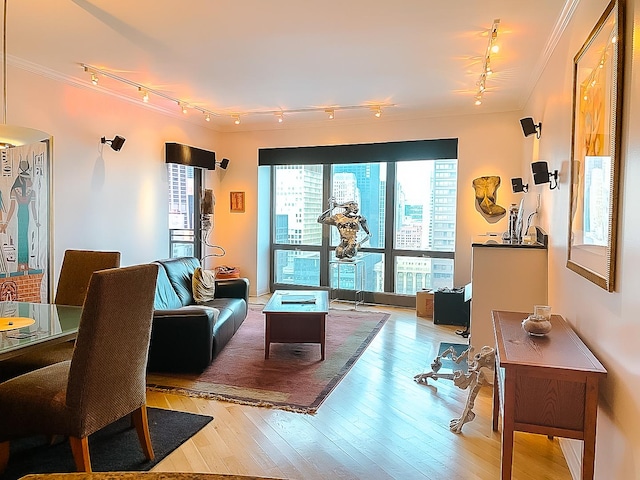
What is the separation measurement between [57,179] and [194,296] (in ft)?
5.72

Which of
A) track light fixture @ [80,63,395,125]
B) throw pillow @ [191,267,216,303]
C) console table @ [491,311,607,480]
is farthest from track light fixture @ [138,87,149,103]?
console table @ [491,311,607,480]

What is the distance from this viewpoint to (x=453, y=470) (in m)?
2.39

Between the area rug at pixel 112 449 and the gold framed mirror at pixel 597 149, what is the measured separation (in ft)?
7.81

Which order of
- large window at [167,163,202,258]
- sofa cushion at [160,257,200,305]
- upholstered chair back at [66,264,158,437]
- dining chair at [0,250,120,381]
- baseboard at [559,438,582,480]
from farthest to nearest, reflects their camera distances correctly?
large window at [167,163,202,258] < sofa cushion at [160,257,200,305] < dining chair at [0,250,120,381] < baseboard at [559,438,582,480] < upholstered chair back at [66,264,158,437]

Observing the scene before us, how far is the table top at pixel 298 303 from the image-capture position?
407 centimetres

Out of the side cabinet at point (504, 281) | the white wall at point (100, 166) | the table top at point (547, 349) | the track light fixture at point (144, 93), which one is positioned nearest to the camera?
the table top at point (547, 349)

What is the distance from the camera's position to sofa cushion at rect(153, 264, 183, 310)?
4156mm

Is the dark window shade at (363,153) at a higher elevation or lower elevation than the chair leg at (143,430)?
higher

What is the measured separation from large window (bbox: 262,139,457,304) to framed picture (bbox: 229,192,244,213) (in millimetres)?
567

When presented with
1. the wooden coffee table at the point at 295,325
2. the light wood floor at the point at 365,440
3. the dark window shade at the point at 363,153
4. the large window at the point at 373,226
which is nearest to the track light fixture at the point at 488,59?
the dark window shade at the point at 363,153

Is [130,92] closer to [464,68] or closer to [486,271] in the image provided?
[464,68]

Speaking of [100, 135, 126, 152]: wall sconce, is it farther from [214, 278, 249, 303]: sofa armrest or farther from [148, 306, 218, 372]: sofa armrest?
[148, 306, 218, 372]: sofa armrest

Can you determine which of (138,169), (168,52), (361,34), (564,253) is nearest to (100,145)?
(138,169)

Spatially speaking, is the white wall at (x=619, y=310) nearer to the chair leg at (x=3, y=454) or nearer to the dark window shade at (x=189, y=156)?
the chair leg at (x=3, y=454)
